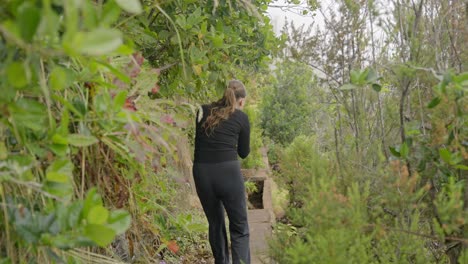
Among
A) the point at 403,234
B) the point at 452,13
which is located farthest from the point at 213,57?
the point at 403,234

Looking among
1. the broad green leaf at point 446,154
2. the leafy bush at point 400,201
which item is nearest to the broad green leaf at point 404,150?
the leafy bush at point 400,201

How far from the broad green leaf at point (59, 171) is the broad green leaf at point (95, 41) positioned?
1.48 ft

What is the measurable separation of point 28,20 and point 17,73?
0.34 ft

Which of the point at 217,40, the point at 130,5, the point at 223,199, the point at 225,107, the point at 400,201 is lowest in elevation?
the point at 223,199

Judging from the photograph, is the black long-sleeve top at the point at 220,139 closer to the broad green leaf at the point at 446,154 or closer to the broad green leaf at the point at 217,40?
the broad green leaf at the point at 217,40

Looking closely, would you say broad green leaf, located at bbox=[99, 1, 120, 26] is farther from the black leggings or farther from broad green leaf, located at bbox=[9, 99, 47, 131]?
the black leggings

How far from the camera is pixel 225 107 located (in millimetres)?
3906

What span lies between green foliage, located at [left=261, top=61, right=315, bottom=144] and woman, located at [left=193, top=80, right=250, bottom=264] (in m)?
7.19

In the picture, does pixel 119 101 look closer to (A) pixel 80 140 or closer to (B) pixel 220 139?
(A) pixel 80 140

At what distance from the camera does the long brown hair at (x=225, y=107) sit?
12.6 ft

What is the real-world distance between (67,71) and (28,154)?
0.25 meters

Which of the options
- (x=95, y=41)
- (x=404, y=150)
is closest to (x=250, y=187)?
(x=404, y=150)

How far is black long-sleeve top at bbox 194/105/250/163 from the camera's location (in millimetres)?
3881

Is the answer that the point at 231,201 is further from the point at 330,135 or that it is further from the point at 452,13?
the point at 452,13
